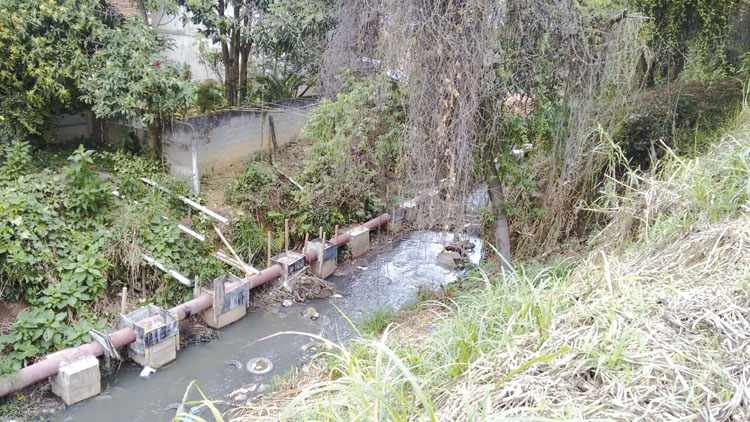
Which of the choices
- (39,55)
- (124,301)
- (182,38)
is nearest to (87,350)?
(124,301)

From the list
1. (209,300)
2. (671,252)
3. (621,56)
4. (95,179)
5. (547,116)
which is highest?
(621,56)

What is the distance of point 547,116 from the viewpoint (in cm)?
619

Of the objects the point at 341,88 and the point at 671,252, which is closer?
the point at 671,252

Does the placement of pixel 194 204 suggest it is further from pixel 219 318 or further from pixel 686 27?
pixel 686 27

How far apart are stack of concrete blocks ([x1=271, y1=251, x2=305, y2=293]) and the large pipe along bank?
13 centimetres

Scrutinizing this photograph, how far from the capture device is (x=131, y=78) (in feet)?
25.3

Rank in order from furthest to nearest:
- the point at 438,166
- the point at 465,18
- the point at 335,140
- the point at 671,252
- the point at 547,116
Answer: the point at 335,140 → the point at 547,116 → the point at 438,166 → the point at 465,18 → the point at 671,252

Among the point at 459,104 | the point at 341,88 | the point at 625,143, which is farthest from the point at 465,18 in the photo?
the point at 625,143

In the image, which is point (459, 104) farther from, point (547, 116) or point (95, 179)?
point (95, 179)

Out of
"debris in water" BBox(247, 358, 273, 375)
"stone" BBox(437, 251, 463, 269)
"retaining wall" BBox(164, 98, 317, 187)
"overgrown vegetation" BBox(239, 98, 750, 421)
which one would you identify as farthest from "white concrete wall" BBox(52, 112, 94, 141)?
"overgrown vegetation" BBox(239, 98, 750, 421)

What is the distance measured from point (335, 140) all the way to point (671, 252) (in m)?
4.30

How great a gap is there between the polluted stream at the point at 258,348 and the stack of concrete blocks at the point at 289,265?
42cm

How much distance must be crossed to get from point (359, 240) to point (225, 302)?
119 inches

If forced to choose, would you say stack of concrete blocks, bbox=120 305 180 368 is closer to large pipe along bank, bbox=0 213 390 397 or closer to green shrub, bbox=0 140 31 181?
large pipe along bank, bbox=0 213 390 397
